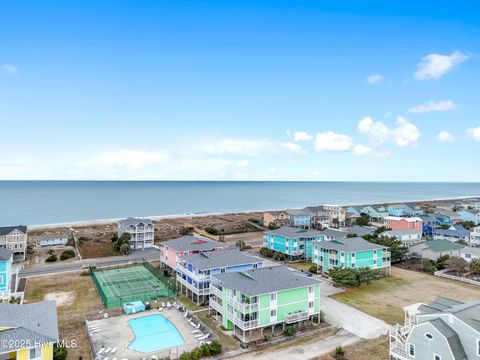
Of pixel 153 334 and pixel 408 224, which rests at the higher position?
pixel 408 224

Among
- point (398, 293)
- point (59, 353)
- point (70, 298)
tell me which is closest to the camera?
point (59, 353)

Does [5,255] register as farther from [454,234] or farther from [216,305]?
[454,234]

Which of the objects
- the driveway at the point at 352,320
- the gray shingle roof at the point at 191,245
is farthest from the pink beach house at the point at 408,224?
the gray shingle roof at the point at 191,245

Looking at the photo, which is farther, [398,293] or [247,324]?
[398,293]

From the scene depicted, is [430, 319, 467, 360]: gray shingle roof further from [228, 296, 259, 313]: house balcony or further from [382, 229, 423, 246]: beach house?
[382, 229, 423, 246]: beach house

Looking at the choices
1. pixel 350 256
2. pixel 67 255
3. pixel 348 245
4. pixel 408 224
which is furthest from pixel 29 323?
pixel 408 224

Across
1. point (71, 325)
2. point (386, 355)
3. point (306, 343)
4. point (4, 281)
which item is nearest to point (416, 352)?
point (386, 355)

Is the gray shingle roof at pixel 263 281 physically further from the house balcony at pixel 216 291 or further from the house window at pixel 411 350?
the house window at pixel 411 350
